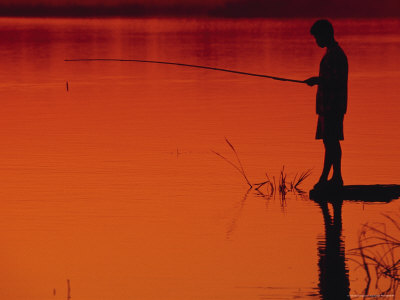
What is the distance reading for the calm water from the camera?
10000mm

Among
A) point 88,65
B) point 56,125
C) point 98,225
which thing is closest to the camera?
point 98,225

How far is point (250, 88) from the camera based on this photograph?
31547 mm

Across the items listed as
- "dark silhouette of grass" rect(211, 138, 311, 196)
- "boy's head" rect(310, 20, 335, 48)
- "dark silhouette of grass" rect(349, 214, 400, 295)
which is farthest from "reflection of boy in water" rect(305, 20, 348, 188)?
"dark silhouette of grass" rect(349, 214, 400, 295)

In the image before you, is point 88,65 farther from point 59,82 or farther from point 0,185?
point 0,185

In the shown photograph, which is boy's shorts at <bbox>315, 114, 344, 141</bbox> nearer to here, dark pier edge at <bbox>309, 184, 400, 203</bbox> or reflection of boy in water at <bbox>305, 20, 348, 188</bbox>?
reflection of boy in water at <bbox>305, 20, 348, 188</bbox>

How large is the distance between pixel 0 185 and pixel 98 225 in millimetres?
2714

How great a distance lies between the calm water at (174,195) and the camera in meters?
10.0

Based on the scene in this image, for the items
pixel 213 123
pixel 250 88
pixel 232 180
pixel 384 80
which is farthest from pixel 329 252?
pixel 384 80

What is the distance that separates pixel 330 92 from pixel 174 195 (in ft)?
7.01

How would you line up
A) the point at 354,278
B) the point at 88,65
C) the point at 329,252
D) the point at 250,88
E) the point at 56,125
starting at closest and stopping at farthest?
the point at 354,278
the point at 329,252
the point at 56,125
the point at 250,88
the point at 88,65

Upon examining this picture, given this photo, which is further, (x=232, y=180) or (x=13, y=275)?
(x=232, y=180)

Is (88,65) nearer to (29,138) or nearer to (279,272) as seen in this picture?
(29,138)

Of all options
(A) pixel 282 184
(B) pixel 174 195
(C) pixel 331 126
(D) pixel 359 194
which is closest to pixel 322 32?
(C) pixel 331 126

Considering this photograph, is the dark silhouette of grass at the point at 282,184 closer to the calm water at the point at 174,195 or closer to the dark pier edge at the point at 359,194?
the calm water at the point at 174,195
